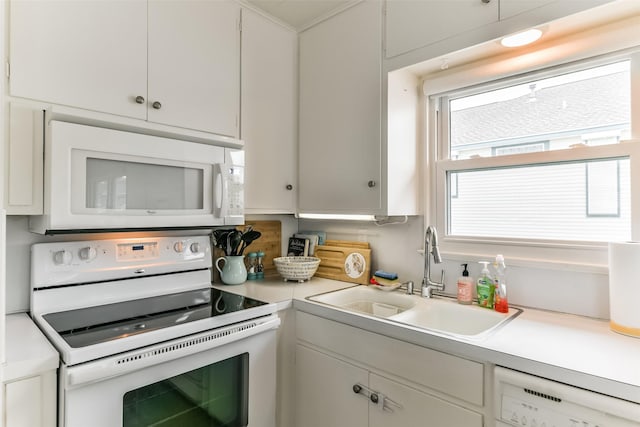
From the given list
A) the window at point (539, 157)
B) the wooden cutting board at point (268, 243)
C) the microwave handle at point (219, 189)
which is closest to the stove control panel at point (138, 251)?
the microwave handle at point (219, 189)

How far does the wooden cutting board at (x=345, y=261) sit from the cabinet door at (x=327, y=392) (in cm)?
55

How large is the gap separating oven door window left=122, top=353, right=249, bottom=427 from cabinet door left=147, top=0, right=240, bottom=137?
1.08 m

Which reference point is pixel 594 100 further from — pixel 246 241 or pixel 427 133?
pixel 246 241

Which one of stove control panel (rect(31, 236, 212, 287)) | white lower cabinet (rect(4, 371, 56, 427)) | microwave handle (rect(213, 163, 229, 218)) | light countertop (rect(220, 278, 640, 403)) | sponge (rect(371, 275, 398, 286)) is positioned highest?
microwave handle (rect(213, 163, 229, 218))

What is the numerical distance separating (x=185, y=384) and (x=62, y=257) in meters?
0.72

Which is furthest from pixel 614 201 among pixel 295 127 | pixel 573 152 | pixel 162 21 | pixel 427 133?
pixel 162 21

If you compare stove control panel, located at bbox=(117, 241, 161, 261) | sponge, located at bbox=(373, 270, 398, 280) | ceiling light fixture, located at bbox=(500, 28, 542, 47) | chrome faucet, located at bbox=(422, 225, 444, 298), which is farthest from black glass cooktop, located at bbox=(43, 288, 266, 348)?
ceiling light fixture, located at bbox=(500, 28, 542, 47)

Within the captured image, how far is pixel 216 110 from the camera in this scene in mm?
1816

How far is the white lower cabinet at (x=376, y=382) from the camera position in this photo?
3.91 feet

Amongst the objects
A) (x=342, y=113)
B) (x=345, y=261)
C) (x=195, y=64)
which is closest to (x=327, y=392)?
(x=345, y=261)

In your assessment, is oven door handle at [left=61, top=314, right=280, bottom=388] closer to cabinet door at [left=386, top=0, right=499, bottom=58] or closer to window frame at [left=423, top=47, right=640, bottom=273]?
window frame at [left=423, top=47, right=640, bottom=273]

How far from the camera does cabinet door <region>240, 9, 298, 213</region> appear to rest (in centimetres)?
196

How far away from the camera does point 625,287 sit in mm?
1236

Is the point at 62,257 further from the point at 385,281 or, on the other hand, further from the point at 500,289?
the point at 500,289
